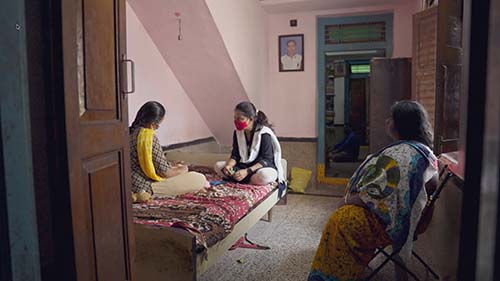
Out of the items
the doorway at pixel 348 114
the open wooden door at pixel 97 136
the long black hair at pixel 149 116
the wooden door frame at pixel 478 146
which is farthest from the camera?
the doorway at pixel 348 114

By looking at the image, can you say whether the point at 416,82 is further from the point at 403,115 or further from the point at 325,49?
the point at 325,49

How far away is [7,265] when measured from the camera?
732 mm

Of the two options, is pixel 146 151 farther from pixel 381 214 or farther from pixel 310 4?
pixel 310 4

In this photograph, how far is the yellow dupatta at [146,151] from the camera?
8.83 ft

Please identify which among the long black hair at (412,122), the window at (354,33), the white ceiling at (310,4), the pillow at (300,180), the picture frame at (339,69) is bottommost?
the pillow at (300,180)

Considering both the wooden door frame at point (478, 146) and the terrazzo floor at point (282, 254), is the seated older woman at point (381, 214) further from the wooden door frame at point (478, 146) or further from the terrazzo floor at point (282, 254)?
the wooden door frame at point (478, 146)

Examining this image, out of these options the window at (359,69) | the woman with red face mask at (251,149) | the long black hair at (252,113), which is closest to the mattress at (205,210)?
the woman with red face mask at (251,149)

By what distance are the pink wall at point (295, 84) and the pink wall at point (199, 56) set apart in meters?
0.80

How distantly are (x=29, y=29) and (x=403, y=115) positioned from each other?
6.06 feet

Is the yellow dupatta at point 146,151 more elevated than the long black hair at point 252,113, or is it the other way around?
the long black hair at point 252,113

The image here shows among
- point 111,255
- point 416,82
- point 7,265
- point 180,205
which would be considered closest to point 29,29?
point 7,265

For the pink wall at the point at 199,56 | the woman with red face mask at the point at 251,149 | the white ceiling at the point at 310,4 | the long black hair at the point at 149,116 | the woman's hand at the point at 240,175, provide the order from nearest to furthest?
1. the long black hair at the point at 149,116
2. the pink wall at the point at 199,56
3. the woman's hand at the point at 240,175
4. the woman with red face mask at the point at 251,149
5. the white ceiling at the point at 310,4

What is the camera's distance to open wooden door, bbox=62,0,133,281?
40.8 inches

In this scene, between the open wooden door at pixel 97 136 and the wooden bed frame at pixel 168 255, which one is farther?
the wooden bed frame at pixel 168 255
